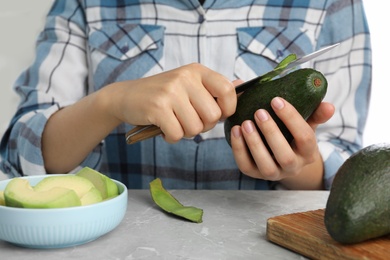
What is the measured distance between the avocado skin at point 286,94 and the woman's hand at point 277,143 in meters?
0.01

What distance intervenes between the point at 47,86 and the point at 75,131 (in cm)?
21

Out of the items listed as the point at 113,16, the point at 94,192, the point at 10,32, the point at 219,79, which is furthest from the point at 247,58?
the point at 10,32

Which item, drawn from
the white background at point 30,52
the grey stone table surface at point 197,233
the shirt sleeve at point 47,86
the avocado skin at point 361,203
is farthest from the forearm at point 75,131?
the white background at point 30,52

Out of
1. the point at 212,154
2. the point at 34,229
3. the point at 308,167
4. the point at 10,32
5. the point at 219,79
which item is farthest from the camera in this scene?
the point at 10,32

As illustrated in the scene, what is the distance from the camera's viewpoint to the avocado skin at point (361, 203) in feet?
2.00

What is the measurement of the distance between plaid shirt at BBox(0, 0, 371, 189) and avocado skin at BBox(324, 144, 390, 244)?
49 centimetres

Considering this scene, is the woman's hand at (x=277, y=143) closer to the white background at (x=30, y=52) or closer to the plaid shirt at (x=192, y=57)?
the plaid shirt at (x=192, y=57)

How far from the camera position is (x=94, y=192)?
68 cm

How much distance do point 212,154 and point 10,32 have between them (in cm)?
101

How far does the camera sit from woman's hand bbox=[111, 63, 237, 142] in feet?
2.43

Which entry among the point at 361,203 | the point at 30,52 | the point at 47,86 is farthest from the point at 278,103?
the point at 30,52

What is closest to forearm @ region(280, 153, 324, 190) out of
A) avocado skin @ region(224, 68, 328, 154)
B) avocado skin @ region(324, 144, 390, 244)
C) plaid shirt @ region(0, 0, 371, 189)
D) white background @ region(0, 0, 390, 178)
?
plaid shirt @ region(0, 0, 371, 189)

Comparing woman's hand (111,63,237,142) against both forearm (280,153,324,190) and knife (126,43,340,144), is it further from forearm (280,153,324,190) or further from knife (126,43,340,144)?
forearm (280,153,324,190)

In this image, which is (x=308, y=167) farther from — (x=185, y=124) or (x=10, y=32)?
(x=10, y=32)
